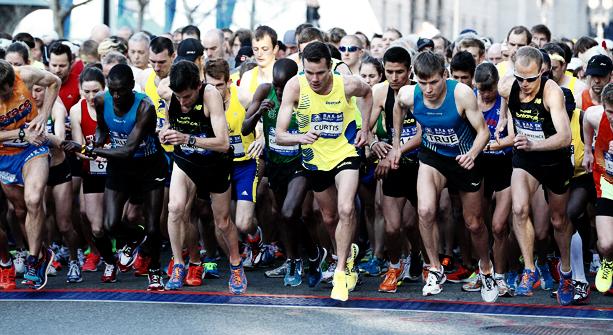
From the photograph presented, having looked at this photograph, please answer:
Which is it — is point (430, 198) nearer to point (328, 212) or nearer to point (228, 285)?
point (328, 212)

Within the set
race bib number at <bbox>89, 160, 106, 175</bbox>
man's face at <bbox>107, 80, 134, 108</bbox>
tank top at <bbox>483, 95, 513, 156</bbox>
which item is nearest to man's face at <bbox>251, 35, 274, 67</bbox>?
race bib number at <bbox>89, 160, 106, 175</bbox>

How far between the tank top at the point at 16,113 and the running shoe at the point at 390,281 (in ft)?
10.3

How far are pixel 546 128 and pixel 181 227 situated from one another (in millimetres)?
3000

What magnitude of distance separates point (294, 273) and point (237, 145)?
1.19 meters

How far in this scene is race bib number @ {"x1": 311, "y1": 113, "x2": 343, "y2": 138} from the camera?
10883mm

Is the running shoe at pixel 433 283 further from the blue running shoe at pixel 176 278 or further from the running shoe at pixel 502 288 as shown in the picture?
the blue running shoe at pixel 176 278

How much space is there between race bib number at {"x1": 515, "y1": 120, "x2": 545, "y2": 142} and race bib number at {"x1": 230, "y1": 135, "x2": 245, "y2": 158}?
8.00ft

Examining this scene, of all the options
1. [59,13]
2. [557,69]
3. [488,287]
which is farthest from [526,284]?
[59,13]

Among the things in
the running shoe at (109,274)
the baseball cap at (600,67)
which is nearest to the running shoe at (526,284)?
the baseball cap at (600,67)

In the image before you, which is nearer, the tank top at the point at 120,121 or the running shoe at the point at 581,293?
the running shoe at the point at 581,293

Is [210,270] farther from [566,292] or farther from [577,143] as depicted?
[577,143]

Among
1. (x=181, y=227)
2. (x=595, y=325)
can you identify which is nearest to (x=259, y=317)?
(x=181, y=227)

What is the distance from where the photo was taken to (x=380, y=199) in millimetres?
12344

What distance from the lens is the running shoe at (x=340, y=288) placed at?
34.3ft
